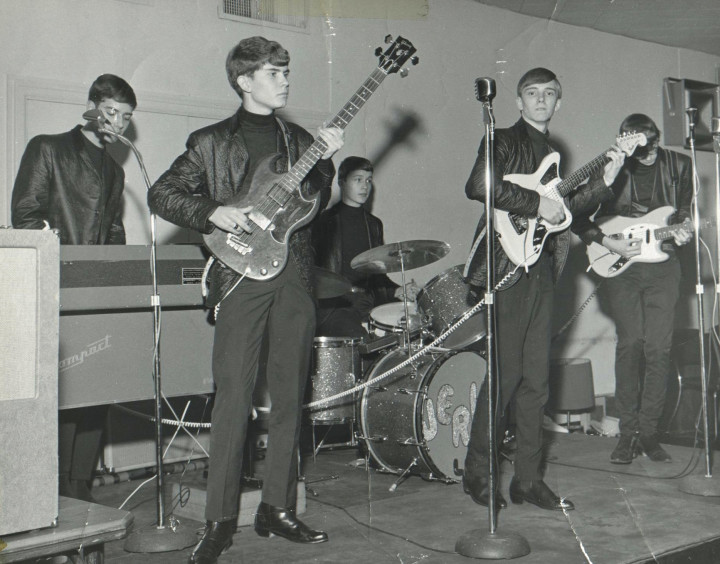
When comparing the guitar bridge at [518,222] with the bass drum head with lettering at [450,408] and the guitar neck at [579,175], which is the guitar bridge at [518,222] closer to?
the guitar neck at [579,175]

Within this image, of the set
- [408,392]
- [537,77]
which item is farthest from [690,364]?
[537,77]

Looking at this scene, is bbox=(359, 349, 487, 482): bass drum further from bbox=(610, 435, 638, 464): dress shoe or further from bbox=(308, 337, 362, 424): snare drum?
bbox=(610, 435, 638, 464): dress shoe

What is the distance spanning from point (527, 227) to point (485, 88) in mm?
770

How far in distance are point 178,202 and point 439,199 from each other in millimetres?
2017

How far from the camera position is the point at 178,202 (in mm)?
2732

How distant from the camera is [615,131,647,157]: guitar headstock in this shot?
3.30 metres

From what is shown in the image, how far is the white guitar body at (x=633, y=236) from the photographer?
12.1 feet

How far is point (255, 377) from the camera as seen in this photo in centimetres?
273

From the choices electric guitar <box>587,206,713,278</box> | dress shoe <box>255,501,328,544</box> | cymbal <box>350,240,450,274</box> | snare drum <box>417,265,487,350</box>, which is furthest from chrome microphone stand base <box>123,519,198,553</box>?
electric guitar <box>587,206,713,278</box>

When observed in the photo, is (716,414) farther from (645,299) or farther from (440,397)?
(440,397)

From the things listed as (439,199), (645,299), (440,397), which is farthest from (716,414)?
(439,199)

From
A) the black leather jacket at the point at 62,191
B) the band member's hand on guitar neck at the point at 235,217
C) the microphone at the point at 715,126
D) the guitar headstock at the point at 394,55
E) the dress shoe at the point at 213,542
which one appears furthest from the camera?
the microphone at the point at 715,126

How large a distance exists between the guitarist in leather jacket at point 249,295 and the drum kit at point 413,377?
92cm

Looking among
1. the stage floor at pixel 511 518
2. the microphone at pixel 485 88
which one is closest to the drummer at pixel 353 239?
the stage floor at pixel 511 518
